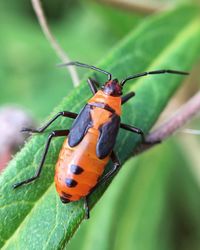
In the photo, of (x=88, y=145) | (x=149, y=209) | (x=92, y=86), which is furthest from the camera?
(x=149, y=209)

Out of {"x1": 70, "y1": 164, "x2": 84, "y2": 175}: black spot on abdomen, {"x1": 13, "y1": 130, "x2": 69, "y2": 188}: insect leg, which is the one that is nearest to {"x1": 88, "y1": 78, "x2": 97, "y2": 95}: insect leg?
{"x1": 13, "y1": 130, "x2": 69, "y2": 188}: insect leg

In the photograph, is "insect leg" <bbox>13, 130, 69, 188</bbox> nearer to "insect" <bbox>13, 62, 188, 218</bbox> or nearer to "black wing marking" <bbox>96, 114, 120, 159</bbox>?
"insect" <bbox>13, 62, 188, 218</bbox>

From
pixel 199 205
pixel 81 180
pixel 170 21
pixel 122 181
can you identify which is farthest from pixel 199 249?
pixel 81 180

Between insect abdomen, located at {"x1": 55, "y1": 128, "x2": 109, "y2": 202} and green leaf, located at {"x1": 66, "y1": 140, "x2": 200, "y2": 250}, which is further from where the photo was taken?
green leaf, located at {"x1": 66, "y1": 140, "x2": 200, "y2": 250}

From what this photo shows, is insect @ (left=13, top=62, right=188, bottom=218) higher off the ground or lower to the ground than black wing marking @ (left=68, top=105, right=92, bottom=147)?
lower

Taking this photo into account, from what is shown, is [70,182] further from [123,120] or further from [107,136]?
[123,120]

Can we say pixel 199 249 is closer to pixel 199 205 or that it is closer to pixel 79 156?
pixel 199 205

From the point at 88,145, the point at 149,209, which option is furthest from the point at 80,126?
the point at 149,209
